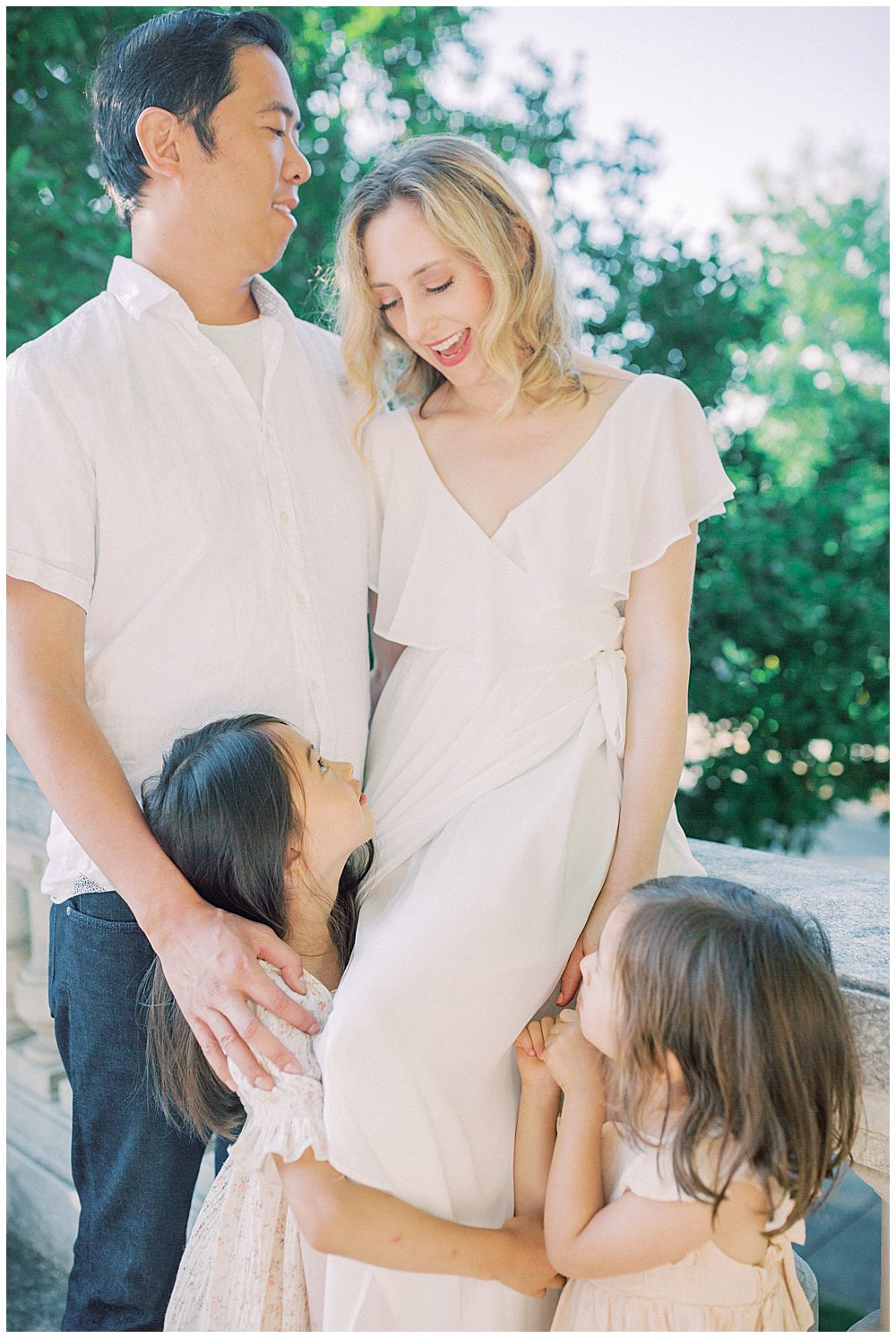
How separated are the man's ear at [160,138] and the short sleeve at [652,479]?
834mm

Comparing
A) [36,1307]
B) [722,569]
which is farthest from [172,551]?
[722,569]

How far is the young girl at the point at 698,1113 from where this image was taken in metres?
1.26

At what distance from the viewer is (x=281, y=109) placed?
184 centimetres

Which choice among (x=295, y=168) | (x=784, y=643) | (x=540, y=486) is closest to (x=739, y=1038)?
(x=540, y=486)

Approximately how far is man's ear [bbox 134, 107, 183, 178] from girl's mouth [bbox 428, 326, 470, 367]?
0.51 metres

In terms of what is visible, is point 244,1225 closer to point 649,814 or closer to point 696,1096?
point 696,1096

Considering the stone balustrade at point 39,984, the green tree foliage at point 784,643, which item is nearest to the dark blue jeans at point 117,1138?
the stone balustrade at point 39,984

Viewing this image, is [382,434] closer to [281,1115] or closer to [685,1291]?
[281,1115]

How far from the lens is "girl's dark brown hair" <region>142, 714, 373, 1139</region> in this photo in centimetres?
156

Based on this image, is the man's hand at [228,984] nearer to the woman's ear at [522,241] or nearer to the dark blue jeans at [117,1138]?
the dark blue jeans at [117,1138]

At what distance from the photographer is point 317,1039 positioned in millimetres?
1441

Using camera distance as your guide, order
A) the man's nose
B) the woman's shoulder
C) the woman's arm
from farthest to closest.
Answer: the woman's arm
the woman's shoulder
the man's nose

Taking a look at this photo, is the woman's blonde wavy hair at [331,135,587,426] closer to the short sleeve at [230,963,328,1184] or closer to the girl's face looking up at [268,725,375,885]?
the girl's face looking up at [268,725,375,885]

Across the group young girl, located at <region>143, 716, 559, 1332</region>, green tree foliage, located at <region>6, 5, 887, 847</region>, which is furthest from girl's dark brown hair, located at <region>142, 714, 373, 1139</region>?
green tree foliage, located at <region>6, 5, 887, 847</region>
